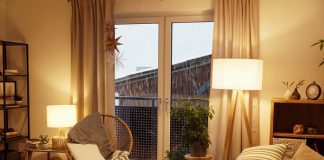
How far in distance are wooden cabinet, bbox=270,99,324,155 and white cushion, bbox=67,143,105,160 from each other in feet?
5.40

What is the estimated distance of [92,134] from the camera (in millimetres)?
3227

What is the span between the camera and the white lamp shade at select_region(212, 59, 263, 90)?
9.81 feet

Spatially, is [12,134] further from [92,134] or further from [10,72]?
[92,134]

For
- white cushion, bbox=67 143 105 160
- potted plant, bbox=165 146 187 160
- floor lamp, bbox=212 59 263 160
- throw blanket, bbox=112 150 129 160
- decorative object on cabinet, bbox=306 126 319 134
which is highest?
floor lamp, bbox=212 59 263 160

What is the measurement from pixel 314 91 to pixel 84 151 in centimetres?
218

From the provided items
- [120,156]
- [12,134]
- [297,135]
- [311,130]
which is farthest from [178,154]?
[12,134]

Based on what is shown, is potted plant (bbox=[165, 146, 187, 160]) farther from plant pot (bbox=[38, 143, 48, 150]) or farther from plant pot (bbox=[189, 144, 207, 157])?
plant pot (bbox=[38, 143, 48, 150])

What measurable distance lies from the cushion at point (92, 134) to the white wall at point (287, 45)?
1.62 metres

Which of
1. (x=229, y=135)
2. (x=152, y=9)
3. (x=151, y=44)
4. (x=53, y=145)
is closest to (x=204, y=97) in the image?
(x=229, y=135)

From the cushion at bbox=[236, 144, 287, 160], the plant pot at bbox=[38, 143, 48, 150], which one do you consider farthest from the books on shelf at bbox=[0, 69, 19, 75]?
the cushion at bbox=[236, 144, 287, 160]

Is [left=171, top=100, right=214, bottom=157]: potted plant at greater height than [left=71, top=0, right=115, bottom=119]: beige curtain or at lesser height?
lesser

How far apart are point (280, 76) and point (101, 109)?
6.62 feet

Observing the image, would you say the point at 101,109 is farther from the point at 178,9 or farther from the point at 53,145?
the point at 178,9

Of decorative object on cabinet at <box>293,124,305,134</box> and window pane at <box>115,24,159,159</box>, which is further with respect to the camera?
window pane at <box>115,24,159,159</box>
